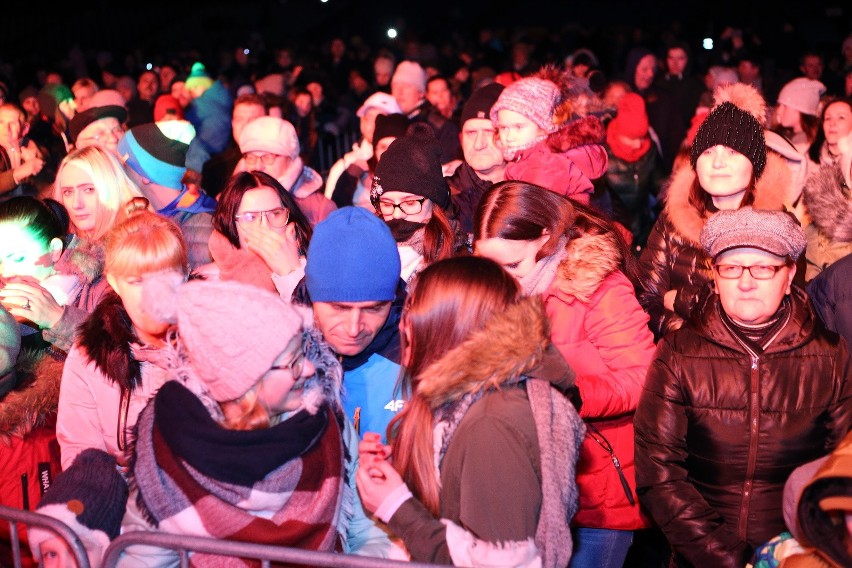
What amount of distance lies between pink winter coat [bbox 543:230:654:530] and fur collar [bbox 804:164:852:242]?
167 centimetres

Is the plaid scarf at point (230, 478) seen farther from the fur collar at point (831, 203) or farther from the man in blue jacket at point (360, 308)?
the fur collar at point (831, 203)

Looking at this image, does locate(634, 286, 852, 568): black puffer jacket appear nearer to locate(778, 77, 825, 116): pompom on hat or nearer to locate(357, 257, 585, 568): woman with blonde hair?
locate(357, 257, 585, 568): woman with blonde hair

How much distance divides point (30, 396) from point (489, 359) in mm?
2091

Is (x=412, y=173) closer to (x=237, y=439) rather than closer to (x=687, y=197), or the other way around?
(x=687, y=197)

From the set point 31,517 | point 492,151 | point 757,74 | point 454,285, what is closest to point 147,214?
point 31,517

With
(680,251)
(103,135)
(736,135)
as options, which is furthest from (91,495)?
(103,135)

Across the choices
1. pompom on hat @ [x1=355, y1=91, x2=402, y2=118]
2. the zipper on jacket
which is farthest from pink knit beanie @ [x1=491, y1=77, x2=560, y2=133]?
pompom on hat @ [x1=355, y1=91, x2=402, y2=118]

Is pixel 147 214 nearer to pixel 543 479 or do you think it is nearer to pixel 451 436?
pixel 451 436

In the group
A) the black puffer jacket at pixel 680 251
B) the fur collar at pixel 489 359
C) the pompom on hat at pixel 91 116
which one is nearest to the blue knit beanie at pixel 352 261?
the fur collar at pixel 489 359

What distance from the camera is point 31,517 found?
9.00 feet

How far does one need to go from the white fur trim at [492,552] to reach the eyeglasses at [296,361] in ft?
2.17

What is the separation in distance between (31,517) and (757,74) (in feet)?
39.6

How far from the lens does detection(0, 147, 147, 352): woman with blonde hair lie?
12.9 ft

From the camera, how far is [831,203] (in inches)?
184
